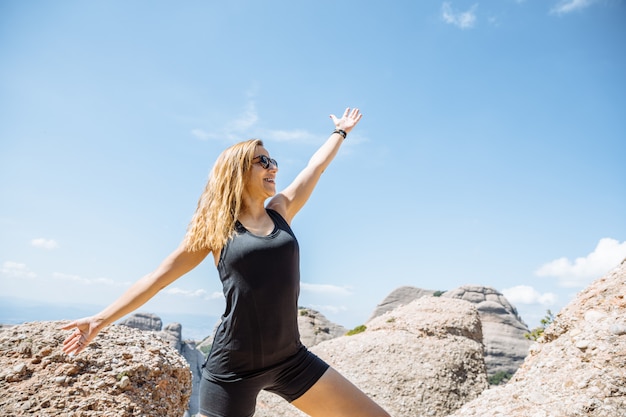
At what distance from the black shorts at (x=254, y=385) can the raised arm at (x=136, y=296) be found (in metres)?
0.73

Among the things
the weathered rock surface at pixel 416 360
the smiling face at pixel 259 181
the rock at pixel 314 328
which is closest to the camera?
the smiling face at pixel 259 181

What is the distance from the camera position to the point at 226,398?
10.6 ft

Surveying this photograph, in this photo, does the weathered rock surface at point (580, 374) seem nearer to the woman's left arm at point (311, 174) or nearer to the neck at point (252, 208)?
the woman's left arm at point (311, 174)

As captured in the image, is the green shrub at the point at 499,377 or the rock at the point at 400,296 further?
the rock at the point at 400,296

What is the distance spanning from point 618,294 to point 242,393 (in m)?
4.49

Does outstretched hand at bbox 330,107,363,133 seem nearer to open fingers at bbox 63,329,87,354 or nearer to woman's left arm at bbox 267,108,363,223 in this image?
woman's left arm at bbox 267,108,363,223

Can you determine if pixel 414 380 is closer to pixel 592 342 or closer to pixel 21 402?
pixel 592 342

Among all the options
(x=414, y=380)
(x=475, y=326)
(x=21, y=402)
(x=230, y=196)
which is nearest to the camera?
(x=230, y=196)

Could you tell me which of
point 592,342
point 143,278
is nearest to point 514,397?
point 592,342

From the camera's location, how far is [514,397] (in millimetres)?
4535

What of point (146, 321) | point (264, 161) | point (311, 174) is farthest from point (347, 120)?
point (146, 321)

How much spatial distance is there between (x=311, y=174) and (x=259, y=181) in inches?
30.5

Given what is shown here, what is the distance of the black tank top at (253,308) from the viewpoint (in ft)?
10.7

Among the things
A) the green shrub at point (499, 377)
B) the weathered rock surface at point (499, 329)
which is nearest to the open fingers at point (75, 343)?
the green shrub at point (499, 377)
